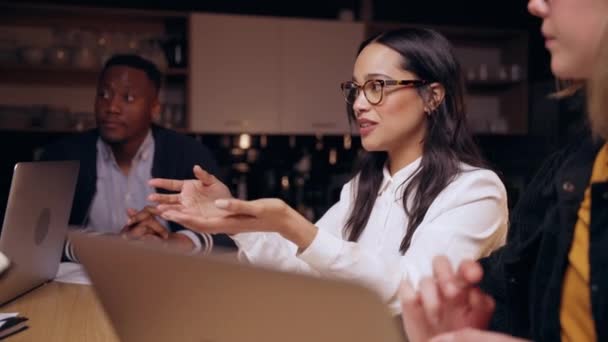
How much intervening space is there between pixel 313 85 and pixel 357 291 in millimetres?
3480

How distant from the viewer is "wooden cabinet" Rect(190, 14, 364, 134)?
3.71 m

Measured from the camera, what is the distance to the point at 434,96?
5.19 feet

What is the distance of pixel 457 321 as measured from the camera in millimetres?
768

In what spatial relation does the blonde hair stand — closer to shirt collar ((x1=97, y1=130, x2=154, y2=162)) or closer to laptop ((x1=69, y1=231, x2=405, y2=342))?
laptop ((x1=69, y1=231, x2=405, y2=342))

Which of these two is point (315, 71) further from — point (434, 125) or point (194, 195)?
point (194, 195)

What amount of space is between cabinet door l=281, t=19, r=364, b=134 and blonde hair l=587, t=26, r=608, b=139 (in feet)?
9.98

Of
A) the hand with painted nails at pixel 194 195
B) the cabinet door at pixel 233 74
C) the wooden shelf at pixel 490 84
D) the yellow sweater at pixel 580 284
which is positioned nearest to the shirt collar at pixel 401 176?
the hand with painted nails at pixel 194 195

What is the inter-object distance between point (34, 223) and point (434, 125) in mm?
1053

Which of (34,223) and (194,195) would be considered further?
(34,223)

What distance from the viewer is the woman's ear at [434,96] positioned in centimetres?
157

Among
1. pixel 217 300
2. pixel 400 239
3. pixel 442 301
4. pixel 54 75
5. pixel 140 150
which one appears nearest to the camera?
pixel 217 300

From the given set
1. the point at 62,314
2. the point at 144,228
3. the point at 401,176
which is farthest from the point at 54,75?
the point at 401,176

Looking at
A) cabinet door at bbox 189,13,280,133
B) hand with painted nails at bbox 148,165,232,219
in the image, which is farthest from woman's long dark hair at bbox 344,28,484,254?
cabinet door at bbox 189,13,280,133

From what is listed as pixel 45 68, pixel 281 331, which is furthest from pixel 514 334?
pixel 45 68
